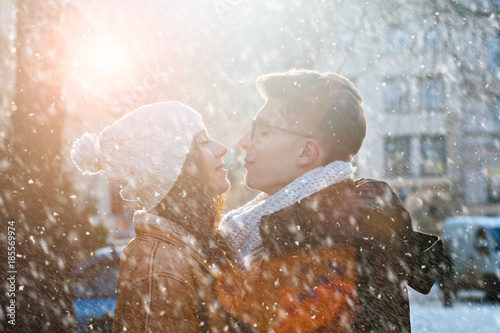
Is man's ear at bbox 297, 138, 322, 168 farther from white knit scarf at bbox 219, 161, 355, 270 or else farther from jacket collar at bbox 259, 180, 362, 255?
jacket collar at bbox 259, 180, 362, 255

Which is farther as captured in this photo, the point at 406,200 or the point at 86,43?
the point at 406,200

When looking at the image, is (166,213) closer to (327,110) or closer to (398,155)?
(327,110)

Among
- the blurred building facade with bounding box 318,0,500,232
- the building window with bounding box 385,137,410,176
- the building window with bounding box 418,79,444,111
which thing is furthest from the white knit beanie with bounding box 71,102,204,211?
the building window with bounding box 385,137,410,176

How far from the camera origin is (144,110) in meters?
2.59

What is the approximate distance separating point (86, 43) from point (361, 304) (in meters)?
3.78

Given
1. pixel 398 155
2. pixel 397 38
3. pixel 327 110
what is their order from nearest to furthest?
1. pixel 327 110
2. pixel 397 38
3. pixel 398 155

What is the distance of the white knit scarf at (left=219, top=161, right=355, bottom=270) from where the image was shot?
7.69 feet

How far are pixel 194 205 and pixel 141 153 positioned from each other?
1.28 feet

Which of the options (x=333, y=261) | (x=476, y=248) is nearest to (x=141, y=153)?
(x=333, y=261)

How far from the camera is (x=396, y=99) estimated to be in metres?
25.8

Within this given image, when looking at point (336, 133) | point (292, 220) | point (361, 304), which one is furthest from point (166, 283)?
point (336, 133)

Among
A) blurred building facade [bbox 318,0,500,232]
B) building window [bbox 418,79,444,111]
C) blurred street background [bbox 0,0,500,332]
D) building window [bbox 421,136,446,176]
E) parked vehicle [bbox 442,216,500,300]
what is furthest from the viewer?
building window [bbox 421,136,446,176]

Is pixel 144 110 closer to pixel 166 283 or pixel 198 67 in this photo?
pixel 166 283

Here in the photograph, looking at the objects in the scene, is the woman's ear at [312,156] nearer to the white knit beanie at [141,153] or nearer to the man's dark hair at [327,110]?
the man's dark hair at [327,110]
